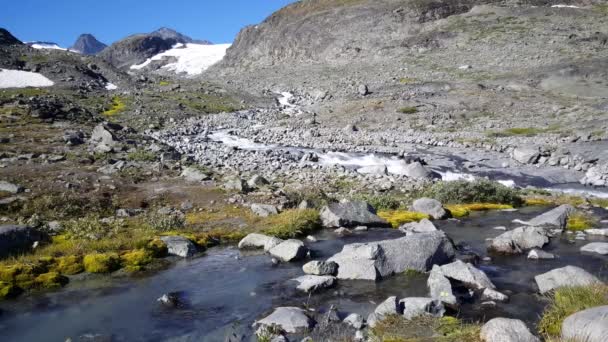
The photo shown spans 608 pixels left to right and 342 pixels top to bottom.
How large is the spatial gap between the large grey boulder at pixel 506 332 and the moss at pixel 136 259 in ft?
40.6

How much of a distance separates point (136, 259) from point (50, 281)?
9.70 ft

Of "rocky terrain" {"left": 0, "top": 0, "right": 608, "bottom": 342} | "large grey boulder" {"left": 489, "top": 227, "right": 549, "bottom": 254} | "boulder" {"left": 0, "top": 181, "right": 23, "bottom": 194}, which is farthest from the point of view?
"boulder" {"left": 0, "top": 181, "right": 23, "bottom": 194}

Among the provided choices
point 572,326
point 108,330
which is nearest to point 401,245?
point 572,326

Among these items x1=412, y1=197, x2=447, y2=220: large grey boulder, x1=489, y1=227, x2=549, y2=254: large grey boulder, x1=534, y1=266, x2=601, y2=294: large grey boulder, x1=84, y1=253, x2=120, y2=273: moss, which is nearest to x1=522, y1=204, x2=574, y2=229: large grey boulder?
x1=489, y1=227, x2=549, y2=254: large grey boulder

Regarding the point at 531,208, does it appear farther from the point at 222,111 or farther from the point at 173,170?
the point at 222,111

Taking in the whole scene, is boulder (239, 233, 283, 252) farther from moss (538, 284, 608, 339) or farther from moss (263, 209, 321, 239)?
moss (538, 284, 608, 339)

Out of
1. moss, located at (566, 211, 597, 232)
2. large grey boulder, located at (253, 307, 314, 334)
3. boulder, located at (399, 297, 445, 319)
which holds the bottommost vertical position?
moss, located at (566, 211, 597, 232)

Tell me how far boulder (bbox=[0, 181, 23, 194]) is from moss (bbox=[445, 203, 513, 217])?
2282 centimetres

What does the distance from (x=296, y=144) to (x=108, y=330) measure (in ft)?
119

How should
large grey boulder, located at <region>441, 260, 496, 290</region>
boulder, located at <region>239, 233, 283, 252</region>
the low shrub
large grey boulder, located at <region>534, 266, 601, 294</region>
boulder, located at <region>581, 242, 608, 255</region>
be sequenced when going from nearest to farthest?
large grey boulder, located at <region>534, 266, 601, 294</region> → large grey boulder, located at <region>441, 260, 496, 290</region> → boulder, located at <region>581, 242, 608, 255</region> → boulder, located at <region>239, 233, 283, 252</region> → the low shrub

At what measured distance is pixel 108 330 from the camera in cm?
1231

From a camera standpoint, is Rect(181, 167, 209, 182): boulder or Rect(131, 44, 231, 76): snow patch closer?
Rect(181, 167, 209, 182): boulder

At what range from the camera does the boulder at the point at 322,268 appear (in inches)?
616

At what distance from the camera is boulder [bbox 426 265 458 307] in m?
12.8
